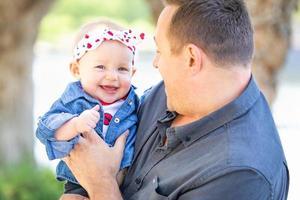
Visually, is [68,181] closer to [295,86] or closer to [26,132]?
[26,132]

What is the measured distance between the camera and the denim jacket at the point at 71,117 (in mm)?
2830

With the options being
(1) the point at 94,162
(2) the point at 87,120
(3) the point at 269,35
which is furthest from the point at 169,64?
(3) the point at 269,35

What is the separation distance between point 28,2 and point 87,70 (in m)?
5.59

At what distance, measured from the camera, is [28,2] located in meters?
8.37

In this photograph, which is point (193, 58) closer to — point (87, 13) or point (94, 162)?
point (94, 162)

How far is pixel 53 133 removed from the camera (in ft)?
9.27

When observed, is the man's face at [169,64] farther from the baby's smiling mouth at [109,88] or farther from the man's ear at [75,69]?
the man's ear at [75,69]

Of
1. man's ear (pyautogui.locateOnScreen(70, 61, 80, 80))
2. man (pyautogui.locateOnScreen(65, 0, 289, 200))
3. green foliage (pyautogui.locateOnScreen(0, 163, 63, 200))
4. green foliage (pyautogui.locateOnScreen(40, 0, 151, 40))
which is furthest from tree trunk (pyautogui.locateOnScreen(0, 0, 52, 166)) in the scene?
green foliage (pyautogui.locateOnScreen(40, 0, 151, 40))

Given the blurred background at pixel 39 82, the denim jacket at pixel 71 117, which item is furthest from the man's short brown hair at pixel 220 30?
the blurred background at pixel 39 82

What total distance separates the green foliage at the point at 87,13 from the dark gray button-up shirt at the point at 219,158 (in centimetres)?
1681

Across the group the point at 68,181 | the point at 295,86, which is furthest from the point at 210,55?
the point at 295,86

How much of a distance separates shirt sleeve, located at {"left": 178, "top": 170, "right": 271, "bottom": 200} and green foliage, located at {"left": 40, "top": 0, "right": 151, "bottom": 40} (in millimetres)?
17145

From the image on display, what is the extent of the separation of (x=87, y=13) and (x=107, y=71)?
17465 mm

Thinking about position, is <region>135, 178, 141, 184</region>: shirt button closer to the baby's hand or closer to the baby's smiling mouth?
the baby's hand
